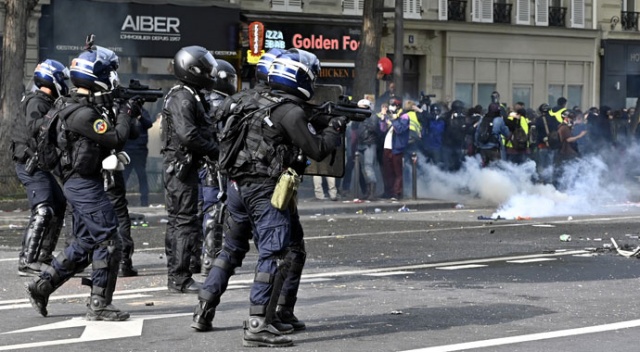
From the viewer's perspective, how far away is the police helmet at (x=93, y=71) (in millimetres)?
9703

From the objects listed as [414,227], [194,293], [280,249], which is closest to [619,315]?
[280,249]

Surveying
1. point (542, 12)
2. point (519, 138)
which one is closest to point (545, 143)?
point (519, 138)

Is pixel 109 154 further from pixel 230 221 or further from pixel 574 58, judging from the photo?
pixel 574 58

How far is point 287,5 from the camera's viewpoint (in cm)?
3472

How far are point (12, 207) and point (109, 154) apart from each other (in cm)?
1183

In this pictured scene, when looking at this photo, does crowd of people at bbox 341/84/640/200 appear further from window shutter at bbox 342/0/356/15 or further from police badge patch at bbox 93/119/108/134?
police badge patch at bbox 93/119/108/134

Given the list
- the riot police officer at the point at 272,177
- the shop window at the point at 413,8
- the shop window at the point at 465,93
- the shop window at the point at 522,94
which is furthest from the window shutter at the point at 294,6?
the riot police officer at the point at 272,177

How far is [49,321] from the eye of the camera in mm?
9594

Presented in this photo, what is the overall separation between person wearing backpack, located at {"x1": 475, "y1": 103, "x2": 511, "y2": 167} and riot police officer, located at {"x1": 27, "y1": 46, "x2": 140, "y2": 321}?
1594 cm

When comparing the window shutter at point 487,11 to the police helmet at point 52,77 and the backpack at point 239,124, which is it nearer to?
the police helmet at point 52,77

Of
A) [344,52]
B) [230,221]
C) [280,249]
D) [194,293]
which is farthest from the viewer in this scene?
[344,52]

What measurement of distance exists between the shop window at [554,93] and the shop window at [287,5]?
10392 millimetres

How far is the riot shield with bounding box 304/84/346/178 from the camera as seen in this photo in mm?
9445

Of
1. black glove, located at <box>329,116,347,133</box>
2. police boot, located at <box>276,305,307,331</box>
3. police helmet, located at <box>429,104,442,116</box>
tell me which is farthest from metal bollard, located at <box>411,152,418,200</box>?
black glove, located at <box>329,116,347,133</box>
